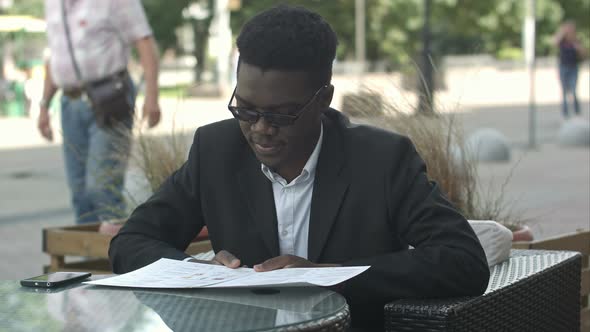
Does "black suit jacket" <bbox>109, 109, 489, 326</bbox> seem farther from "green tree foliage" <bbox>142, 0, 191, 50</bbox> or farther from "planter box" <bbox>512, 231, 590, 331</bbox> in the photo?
"green tree foliage" <bbox>142, 0, 191, 50</bbox>

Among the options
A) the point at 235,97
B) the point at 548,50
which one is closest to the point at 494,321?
the point at 235,97

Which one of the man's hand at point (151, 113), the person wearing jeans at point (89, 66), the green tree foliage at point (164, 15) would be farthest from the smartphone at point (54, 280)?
the green tree foliage at point (164, 15)

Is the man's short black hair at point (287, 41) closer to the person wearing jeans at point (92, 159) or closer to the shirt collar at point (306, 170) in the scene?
the shirt collar at point (306, 170)

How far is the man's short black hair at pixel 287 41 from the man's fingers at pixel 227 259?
460 millimetres

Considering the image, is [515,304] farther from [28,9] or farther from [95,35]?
[28,9]

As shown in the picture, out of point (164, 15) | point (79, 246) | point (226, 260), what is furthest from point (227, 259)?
point (164, 15)

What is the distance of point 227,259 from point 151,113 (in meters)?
3.33

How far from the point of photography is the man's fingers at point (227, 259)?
2.59 metres

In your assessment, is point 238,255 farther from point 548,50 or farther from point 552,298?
point 548,50

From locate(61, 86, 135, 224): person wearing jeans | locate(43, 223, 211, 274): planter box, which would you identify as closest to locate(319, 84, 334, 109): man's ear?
locate(43, 223, 211, 274): planter box

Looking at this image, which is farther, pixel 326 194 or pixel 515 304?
pixel 515 304

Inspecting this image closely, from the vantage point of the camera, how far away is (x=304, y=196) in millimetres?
2887

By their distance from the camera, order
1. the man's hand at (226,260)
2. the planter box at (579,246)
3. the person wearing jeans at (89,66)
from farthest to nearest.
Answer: the person wearing jeans at (89,66) < the planter box at (579,246) < the man's hand at (226,260)

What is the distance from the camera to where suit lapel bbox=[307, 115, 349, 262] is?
2.79 m
